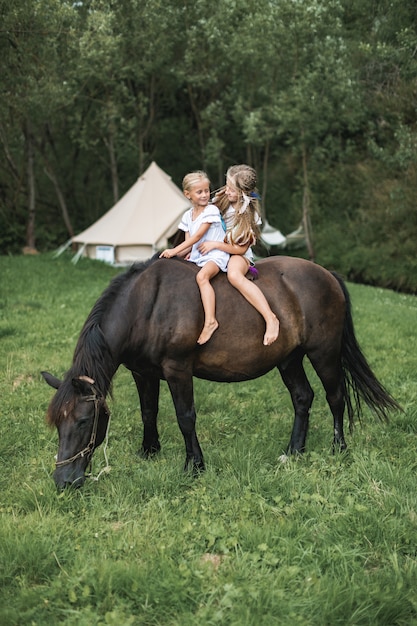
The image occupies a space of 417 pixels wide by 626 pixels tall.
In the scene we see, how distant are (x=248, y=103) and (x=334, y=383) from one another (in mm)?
19790

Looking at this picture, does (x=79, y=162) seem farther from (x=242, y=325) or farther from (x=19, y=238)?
(x=242, y=325)

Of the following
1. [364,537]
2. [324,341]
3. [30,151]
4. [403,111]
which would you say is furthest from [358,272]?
[364,537]

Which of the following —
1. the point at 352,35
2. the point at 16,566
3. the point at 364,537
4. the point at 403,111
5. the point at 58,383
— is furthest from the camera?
the point at 352,35

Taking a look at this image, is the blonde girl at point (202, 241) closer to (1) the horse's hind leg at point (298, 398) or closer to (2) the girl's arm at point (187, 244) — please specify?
(2) the girl's arm at point (187, 244)

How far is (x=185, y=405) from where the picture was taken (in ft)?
14.3

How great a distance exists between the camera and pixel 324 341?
15.6 ft

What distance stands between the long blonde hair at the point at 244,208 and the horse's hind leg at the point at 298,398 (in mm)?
1171

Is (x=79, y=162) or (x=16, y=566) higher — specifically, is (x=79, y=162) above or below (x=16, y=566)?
above

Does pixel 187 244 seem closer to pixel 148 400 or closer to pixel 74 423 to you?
pixel 148 400

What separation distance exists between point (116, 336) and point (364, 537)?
2133 mm

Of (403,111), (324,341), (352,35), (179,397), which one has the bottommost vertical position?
(179,397)

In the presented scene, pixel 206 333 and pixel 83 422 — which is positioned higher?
pixel 206 333

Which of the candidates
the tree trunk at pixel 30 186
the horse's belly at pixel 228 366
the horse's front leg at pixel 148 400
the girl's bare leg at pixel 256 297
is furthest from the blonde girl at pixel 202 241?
the tree trunk at pixel 30 186

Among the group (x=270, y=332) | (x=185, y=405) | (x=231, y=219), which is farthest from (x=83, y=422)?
(x=231, y=219)
